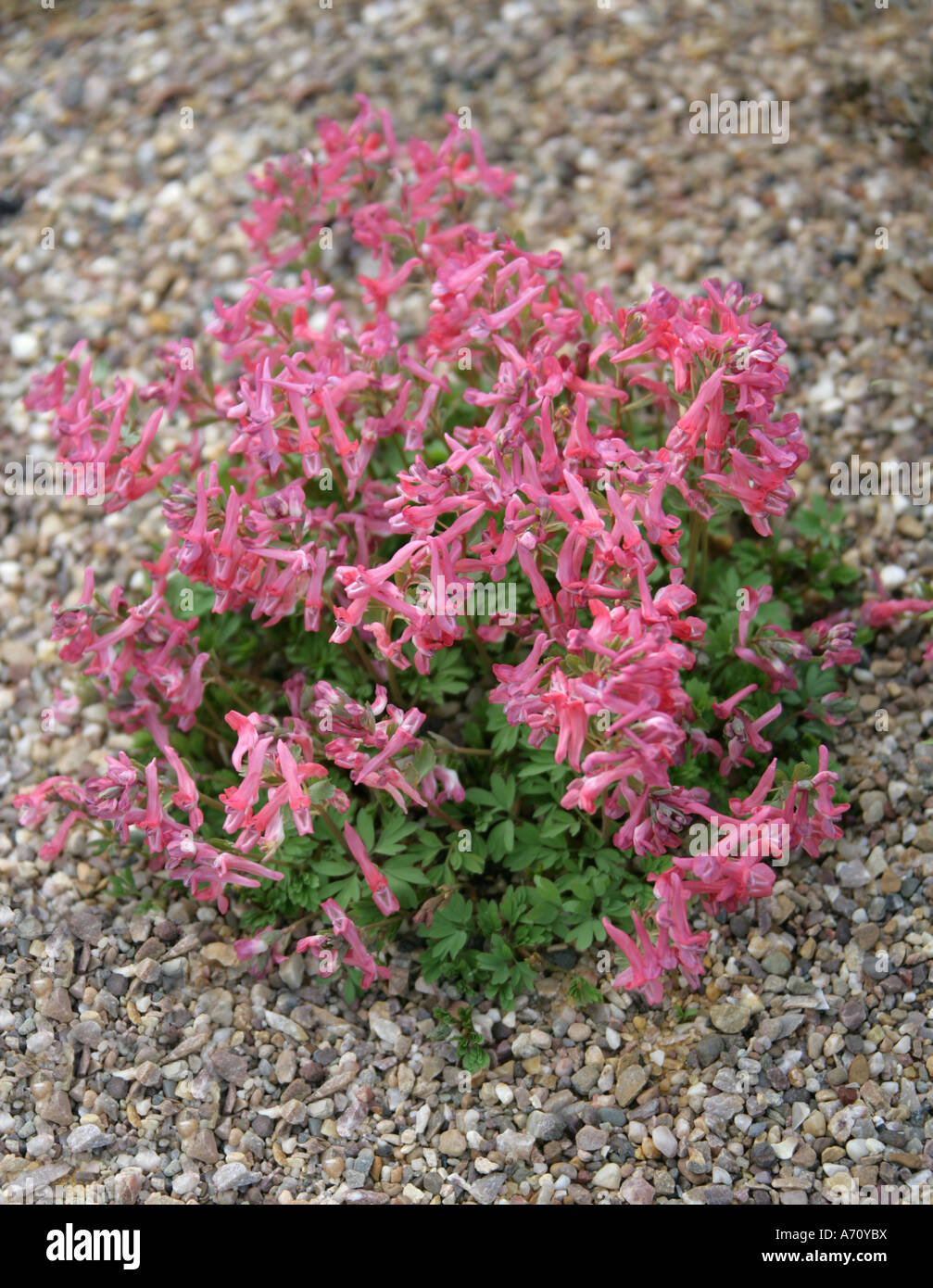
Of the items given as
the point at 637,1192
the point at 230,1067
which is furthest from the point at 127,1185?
the point at 637,1192

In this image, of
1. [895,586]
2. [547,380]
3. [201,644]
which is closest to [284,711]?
[201,644]

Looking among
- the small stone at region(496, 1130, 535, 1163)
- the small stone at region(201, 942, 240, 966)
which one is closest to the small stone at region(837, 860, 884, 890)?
the small stone at region(496, 1130, 535, 1163)

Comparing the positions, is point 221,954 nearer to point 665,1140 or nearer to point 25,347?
point 665,1140

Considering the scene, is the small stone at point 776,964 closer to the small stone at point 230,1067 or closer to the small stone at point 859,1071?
the small stone at point 859,1071

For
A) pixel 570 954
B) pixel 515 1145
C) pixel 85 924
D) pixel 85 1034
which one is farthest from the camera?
pixel 85 924

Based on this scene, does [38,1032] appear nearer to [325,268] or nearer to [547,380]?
[547,380]
